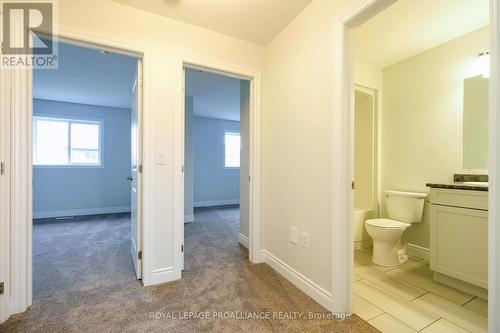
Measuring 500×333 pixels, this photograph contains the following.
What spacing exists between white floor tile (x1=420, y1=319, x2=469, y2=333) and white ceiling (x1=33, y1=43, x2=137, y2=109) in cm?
363

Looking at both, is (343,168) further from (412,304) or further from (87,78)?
(87,78)

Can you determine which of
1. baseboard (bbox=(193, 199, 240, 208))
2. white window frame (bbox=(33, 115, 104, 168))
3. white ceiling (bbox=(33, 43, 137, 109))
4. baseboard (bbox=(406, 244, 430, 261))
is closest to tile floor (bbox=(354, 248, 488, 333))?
baseboard (bbox=(406, 244, 430, 261))

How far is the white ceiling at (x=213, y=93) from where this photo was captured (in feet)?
11.2

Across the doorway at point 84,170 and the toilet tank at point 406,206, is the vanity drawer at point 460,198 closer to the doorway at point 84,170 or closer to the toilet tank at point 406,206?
the toilet tank at point 406,206

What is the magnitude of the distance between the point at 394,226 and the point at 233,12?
2513 mm

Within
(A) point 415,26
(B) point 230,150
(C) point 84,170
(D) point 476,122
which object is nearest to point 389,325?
(D) point 476,122

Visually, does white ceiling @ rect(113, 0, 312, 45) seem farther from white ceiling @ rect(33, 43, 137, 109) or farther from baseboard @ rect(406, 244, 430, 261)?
baseboard @ rect(406, 244, 430, 261)

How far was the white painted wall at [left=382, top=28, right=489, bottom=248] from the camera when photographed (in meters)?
2.30

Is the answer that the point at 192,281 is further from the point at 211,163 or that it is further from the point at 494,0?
the point at 211,163

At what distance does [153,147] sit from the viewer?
1.95 metres

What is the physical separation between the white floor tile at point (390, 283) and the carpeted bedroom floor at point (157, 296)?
0.60 metres

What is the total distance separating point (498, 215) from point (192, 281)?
2.04 meters

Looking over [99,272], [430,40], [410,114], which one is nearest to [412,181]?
[410,114]

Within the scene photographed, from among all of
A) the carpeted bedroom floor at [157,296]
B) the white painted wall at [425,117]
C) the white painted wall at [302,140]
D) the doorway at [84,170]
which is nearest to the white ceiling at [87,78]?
the doorway at [84,170]
